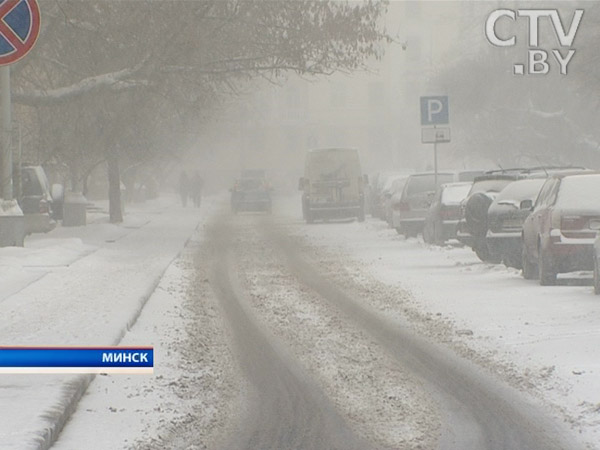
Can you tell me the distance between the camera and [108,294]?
1711 centimetres

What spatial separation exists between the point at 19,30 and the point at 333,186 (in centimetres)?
3560

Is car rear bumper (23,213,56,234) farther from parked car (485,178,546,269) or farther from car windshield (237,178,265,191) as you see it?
car windshield (237,178,265,191)

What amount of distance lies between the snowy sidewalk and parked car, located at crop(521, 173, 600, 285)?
16.7 feet

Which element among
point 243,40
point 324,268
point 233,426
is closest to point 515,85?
point 243,40

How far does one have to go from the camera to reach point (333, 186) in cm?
4444

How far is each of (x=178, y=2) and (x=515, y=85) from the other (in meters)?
35.0

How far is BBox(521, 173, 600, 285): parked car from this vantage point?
1700cm

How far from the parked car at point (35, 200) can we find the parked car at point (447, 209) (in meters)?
9.16

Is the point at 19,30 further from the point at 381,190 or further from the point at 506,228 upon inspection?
the point at 381,190

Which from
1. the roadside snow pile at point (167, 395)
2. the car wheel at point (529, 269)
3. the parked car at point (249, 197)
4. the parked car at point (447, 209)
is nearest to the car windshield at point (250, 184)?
the parked car at point (249, 197)

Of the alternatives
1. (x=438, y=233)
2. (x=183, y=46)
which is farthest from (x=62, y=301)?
(x=183, y=46)

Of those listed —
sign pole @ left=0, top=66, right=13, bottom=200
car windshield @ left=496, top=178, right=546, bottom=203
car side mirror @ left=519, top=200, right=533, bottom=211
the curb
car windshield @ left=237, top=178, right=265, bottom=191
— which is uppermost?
sign pole @ left=0, top=66, right=13, bottom=200

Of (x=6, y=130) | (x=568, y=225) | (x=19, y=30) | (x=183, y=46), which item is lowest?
(x=568, y=225)

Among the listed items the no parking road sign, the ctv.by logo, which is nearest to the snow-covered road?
the no parking road sign
